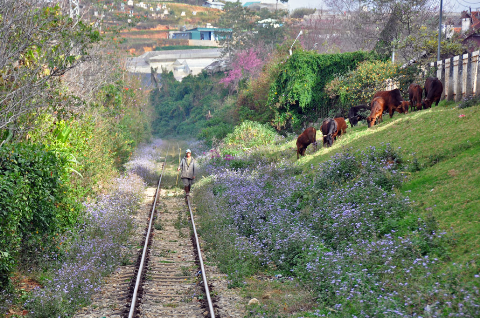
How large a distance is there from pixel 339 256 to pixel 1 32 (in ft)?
26.5

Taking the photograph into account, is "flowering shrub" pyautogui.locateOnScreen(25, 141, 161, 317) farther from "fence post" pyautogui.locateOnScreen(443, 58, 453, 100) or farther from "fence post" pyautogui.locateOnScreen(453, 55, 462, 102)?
"fence post" pyautogui.locateOnScreen(443, 58, 453, 100)

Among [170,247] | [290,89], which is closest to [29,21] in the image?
[170,247]

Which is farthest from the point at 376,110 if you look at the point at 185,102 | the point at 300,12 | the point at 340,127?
the point at 300,12

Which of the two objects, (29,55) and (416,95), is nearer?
(29,55)

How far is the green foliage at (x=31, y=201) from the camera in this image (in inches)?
330

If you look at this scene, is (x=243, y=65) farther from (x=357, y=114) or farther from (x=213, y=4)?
(x=213, y=4)

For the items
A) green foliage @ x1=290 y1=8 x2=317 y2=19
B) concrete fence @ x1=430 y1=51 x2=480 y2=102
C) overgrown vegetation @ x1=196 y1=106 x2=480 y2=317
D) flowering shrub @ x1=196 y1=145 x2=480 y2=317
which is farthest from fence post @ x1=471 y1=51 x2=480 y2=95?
green foliage @ x1=290 y1=8 x2=317 y2=19

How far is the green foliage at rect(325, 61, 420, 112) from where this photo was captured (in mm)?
22188

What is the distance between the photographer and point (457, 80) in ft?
53.2

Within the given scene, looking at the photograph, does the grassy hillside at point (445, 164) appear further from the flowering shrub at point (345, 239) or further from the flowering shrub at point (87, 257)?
the flowering shrub at point (87, 257)

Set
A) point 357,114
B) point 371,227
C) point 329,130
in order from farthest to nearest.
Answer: point 357,114
point 329,130
point 371,227

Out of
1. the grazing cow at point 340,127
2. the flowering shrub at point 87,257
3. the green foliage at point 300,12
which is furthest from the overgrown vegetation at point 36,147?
the green foliage at point 300,12

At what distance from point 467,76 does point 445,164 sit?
5599 millimetres

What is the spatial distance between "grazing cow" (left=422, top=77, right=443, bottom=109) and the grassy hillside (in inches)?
23.9
